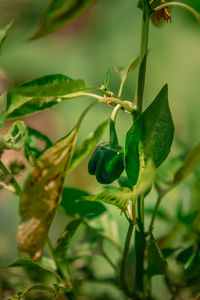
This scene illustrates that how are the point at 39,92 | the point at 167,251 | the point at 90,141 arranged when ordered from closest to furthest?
1. the point at 39,92
2. the point at 90,141
3. the point at 167,251

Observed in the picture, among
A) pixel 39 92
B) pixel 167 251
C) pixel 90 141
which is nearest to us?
pixel 39 92

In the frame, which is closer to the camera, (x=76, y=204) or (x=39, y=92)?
(x=39, y=92)

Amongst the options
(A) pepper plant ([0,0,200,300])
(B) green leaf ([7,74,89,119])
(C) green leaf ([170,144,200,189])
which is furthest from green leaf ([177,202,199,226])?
(B) green leaf ([7,74,89,119])

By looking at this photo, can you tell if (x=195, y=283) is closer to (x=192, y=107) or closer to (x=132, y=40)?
(x=192, y=107)

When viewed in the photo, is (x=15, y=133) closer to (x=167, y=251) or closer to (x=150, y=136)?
(x=150, y=136)

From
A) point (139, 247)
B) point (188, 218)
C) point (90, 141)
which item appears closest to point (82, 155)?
point (90, 141)

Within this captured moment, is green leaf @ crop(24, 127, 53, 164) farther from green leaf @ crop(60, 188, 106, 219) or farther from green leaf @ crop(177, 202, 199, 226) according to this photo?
green leaf @ crop(177, 202, 199, 226)

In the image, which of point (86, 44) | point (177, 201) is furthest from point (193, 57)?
point (177, 201)
